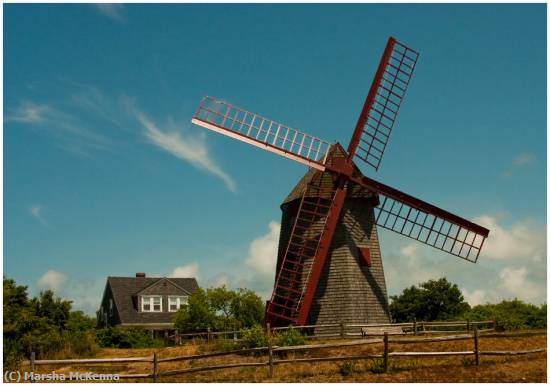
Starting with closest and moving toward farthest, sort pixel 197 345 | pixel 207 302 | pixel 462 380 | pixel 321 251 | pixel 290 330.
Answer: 1. pixel 462 380
2. pixel 290 330
3. pixel 321 251
4. pixel 197 345
5. pixel 207 302

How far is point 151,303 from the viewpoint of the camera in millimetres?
49500

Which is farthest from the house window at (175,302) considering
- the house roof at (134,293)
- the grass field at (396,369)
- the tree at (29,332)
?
the grass field at (396,369)

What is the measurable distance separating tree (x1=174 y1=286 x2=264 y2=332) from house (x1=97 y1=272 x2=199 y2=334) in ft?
30.1

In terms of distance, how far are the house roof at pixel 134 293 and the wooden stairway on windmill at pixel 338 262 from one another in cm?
2237

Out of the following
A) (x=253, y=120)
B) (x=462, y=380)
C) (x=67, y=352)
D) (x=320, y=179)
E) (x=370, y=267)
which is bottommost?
(x=67, y=352)

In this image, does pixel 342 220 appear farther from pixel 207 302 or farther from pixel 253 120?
pixel 207 302

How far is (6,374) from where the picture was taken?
2088cm

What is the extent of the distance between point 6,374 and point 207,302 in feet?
60.1

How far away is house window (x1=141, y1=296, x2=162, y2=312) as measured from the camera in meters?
49.2

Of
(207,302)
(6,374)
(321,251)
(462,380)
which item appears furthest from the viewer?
(207,302)

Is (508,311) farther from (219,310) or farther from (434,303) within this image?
(219,310)

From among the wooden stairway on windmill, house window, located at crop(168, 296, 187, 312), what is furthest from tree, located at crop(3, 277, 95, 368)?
house window, located at crop(168, 296, 187, 312)

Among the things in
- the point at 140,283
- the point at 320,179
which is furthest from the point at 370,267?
the point at 140,283

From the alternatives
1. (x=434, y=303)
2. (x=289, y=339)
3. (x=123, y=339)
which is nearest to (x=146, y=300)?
(x=123, y=339)
